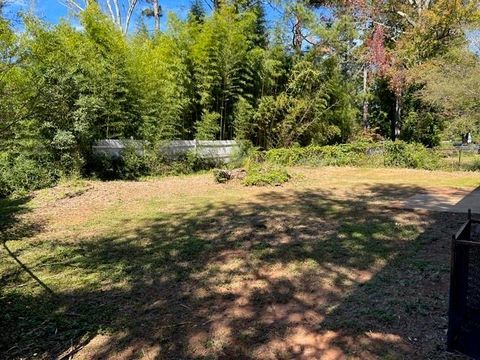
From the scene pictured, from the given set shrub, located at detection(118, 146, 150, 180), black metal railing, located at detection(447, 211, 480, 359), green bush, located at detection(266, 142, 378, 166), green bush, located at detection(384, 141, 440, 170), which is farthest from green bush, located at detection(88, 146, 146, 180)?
black metal railing, located at detection(447, 211, 480, 359)

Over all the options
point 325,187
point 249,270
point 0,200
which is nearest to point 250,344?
point 249,270

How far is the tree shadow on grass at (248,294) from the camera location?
2068mm

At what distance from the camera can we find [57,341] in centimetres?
219

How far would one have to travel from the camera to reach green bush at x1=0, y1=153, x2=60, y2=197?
6.48 metres

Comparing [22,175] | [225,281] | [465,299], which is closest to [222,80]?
[22,175]

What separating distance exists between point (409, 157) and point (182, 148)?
5.47 metres

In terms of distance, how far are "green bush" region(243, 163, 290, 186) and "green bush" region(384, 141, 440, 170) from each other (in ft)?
12.2

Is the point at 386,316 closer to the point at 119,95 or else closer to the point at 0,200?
the point at 0,200

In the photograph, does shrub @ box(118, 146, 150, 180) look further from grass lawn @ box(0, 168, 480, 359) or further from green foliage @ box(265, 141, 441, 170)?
green foliage @ box(265, 141, 441, 170)

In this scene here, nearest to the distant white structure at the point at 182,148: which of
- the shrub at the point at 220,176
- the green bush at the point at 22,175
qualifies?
the green bush at the point at 22,175

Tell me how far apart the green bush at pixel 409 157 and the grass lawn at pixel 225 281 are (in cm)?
507

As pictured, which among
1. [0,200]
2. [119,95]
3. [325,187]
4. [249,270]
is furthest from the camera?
[119,95]

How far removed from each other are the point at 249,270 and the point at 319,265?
53cm

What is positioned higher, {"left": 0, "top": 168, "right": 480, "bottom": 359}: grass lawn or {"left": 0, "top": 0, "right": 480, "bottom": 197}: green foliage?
{"left": 0, "top": 0, "right": 480, "bottom": 197}: green foliage
